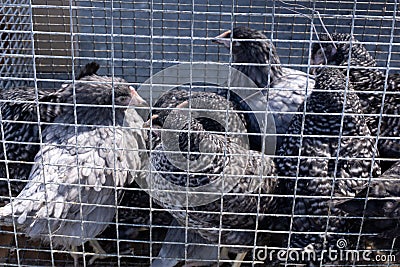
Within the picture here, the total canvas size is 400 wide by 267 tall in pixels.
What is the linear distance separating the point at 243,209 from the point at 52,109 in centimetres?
97

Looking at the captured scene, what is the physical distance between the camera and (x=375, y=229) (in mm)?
1942

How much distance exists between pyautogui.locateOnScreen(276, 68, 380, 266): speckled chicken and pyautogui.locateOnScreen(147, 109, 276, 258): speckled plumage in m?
0.13

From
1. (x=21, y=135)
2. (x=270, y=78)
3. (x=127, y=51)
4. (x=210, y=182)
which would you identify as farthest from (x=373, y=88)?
(x=21, y=135)

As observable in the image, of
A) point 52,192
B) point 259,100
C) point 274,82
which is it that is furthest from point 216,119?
point 52,192

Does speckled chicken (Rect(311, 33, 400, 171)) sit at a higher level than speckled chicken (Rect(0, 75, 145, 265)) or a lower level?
higher

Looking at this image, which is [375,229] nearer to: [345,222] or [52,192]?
[345,222]

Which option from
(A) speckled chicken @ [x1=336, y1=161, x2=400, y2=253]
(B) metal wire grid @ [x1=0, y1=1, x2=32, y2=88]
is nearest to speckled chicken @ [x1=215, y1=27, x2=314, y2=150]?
(A) speckled chicken @ [x1=336, y1=161, x2=400, y2=253]

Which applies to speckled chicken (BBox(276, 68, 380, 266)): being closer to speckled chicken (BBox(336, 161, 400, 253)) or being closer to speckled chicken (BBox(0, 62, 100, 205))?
speckled chicken (BBox(336, 161, 400, 253))

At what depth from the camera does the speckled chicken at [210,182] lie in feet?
6.82

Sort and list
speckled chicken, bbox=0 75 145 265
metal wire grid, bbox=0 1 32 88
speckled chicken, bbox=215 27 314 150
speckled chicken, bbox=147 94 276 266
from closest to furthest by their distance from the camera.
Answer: speckled chicken, bbox=0 75 145 265 < speckled chicken, bbox=147 94 276 266 < speckled chicken, bbox=215 27 314 150 < metal wire grid, bbox=0 1 32 88

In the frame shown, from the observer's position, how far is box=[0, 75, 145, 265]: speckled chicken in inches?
77.8

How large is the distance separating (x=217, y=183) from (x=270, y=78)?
2.71 feet

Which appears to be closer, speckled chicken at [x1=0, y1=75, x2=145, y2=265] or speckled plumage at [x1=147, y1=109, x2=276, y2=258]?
speckled chicken at [x1=0, y1=75, x2=145, y2=265]

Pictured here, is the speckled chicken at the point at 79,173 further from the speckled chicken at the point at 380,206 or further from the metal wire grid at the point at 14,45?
the speckled chicken at the point at 380,206
